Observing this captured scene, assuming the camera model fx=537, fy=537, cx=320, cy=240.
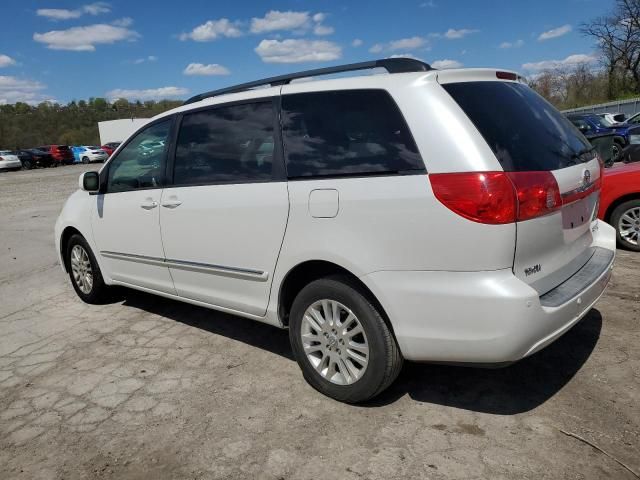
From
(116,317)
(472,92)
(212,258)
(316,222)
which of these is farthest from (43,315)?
(472,92)

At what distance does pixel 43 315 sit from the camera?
511 cm

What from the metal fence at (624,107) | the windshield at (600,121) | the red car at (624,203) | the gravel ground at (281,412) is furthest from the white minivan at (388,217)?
the metal fence at (624,107)

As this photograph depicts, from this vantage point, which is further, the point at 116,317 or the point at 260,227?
the point at 116,317

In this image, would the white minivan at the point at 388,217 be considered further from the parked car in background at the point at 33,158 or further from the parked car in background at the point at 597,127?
the parked car in background at the point at 33,158

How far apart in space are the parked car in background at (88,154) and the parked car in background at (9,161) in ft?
19.0

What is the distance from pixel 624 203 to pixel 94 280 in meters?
5.55

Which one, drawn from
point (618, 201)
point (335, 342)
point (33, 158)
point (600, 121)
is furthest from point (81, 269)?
point (33, 158)

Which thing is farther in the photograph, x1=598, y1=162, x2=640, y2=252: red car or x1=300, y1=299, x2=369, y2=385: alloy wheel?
x1=598, y1=162, x2=640, y2=252: red car

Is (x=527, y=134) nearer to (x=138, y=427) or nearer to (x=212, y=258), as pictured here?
(x=212, y=258)

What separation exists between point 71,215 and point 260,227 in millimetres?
2727

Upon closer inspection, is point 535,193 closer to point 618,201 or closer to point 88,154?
point 618,201

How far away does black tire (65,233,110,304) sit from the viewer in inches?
197

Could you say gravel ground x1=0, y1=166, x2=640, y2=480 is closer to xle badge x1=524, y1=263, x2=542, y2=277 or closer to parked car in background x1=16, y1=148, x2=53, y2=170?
xle badge x1=524, y1=263, x2=542, y2=277

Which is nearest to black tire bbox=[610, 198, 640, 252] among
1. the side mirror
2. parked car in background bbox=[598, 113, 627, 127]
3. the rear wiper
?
the rear wiper
